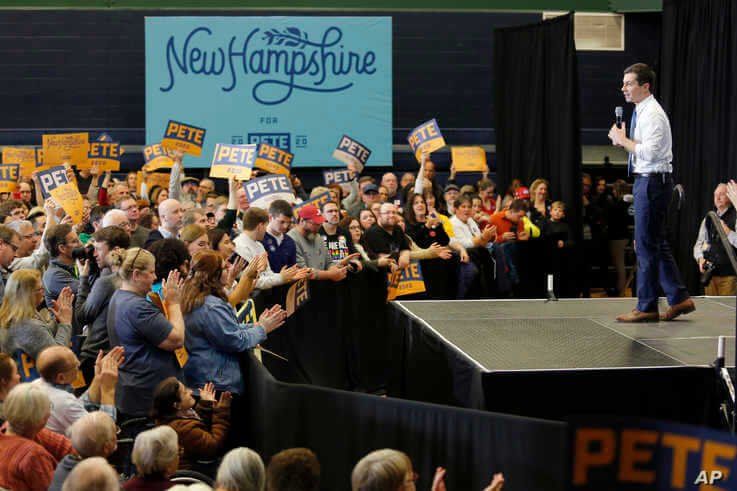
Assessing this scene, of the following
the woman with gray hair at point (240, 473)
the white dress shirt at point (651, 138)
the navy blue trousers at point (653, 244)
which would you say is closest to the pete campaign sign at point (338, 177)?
the navy blue trousers at point (653, 244)

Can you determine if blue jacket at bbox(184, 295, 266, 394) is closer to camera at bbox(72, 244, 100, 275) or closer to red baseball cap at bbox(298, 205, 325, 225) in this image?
camera at bbox(72, 244, 100, 275)

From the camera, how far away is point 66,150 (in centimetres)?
1283

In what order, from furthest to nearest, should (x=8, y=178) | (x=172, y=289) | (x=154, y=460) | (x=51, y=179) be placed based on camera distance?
1. (x=8, y=178)
2. (x=51, y=179)
3. (x=172, y=289)
4. (x=154, y=460)

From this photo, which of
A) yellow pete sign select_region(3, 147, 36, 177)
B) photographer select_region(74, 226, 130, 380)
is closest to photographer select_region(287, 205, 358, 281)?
photographer select_region(74, 226, 130, 380)

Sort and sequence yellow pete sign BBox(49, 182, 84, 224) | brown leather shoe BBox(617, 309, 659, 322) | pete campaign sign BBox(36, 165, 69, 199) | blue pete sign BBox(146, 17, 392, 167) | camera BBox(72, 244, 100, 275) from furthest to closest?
blue pete sign BBox(146, 17, 392, 167) → pete campaign sign BBox(36, 165, 69, 199) → yellow pete sign BBox(49, 182, 84, 224) → brown leather shoe BBox(617, 309, 659, 322) → camera BBox(72, 244, 100, 275)

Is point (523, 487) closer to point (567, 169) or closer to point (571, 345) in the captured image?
point (571, 345)

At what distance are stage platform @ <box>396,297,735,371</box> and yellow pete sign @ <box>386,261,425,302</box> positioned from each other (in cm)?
87

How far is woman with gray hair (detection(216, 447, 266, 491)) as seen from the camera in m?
3.88

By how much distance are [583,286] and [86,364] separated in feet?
26.9

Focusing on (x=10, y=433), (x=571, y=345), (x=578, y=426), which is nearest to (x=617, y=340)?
(x=571, y=345)

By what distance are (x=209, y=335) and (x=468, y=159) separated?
1001 cm

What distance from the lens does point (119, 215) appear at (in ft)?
25.3

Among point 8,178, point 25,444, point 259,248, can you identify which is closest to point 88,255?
point 259,248

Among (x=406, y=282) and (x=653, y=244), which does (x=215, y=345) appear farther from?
(x=406, y=282)
